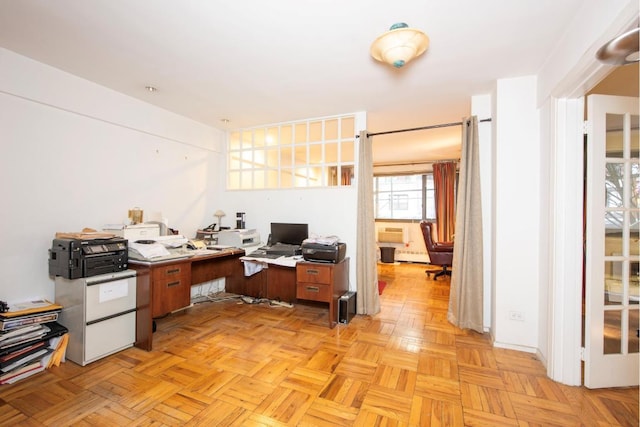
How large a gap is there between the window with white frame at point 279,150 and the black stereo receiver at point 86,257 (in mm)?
2039

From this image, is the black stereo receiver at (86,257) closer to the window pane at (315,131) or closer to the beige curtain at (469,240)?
the window pane at (315,131)

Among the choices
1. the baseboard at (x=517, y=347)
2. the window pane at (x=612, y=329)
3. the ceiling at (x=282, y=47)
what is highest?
the ceiling at (x=282, y=47)

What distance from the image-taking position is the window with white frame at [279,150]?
3814mm

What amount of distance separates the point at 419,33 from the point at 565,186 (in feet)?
5.10

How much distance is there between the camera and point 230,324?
10.1 ft

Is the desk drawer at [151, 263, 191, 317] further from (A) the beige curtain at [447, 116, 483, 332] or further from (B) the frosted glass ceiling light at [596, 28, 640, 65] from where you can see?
(B) the frosted glass ceiling light at [596, 28, 640, 65]

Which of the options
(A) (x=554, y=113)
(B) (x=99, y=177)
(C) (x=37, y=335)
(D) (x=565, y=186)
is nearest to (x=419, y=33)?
(A) (x=554, y=113)

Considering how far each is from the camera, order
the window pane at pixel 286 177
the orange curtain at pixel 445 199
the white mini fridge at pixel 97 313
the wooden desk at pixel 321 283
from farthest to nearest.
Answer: the orange curtain at pixel 445 199
the window pane at pixel 286 177
the wooden desk at pixel 321 283
the white mini fridge at pixel 97 313

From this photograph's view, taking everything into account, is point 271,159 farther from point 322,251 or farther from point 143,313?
point 143,313

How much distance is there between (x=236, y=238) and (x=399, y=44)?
2.88 metres

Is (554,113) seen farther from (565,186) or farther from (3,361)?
(3,361)

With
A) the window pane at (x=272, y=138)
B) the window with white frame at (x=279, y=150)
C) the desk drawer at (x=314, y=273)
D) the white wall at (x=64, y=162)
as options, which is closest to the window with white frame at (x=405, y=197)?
the window with white frame at (x=279, y=150)

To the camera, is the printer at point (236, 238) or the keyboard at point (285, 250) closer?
the keyboard at point (285, 250)

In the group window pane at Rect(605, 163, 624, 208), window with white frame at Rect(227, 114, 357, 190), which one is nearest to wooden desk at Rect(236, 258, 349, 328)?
window with white frame at Rect(227, 114, 357, 190)
